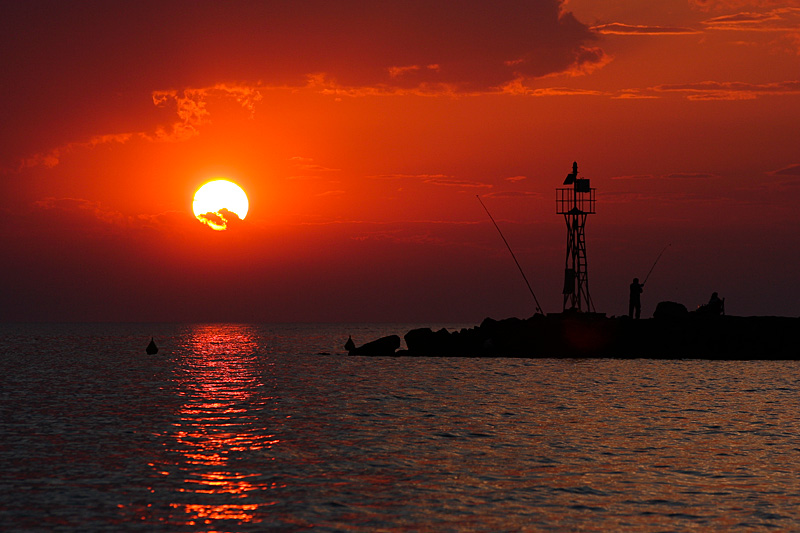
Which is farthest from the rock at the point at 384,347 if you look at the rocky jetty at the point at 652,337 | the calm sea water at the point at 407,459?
the calm sea water at the point at 407,459

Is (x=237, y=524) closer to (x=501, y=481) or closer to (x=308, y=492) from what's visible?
(x=308, y=492)

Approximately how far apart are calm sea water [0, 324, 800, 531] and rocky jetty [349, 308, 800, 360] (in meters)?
24.8

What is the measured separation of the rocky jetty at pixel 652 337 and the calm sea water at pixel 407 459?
24808 millimetres

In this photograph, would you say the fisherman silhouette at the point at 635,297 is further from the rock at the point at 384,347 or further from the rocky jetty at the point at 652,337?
the rock at the point at 384,347

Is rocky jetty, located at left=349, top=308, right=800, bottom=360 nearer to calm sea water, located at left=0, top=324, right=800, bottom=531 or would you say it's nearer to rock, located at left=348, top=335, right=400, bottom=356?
rock, located at left=348, top=335, right=400, bottom=356

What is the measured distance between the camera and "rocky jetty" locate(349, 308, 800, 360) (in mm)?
68688

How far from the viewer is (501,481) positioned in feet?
62.0

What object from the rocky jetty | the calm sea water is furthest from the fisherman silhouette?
the calm sea water

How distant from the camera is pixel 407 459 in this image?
21.9 m

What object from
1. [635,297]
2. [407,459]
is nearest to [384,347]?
[635,297]

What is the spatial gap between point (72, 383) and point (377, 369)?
22.0m

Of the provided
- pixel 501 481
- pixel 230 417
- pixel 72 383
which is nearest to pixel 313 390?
pixel 230 417

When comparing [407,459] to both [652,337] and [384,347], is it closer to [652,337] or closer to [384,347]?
[652,337]

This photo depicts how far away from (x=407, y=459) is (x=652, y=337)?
2116 inches
